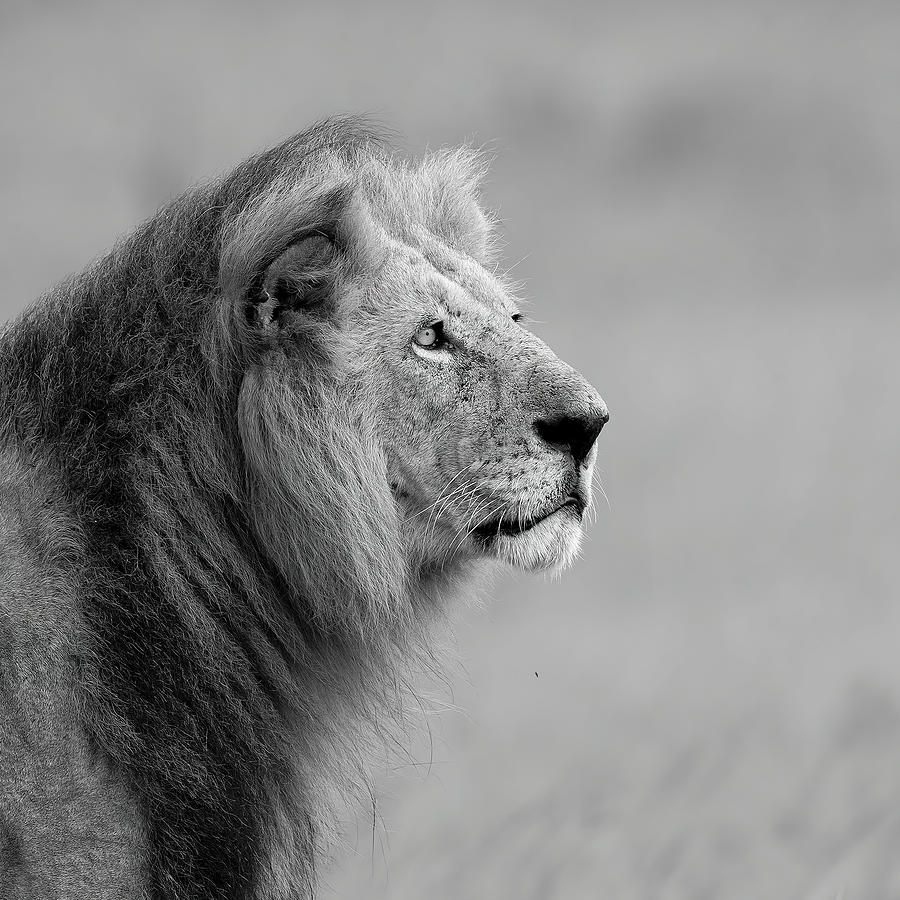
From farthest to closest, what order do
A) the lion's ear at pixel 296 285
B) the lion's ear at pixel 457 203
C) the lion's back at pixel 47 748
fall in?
the lion's ear at pixel 457 203 → the lion's ear at pixel 296 285 → the lion's back at pixel 47 748

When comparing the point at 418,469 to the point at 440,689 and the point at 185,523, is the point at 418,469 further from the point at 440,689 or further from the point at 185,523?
the point at 440,689

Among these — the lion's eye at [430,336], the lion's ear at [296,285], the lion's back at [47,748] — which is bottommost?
the lion's back at [47,748]

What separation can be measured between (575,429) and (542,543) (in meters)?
0.32

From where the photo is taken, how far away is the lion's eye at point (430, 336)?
365cm

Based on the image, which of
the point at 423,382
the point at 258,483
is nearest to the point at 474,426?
the point at 423,382

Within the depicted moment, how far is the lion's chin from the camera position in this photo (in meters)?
3.62

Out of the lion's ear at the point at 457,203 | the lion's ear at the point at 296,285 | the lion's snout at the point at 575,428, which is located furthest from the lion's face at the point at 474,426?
the lion's ear at the point at 457,203

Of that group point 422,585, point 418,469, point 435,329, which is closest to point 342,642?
point 422,585

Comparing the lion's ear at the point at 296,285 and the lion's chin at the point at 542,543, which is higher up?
the lion's ear at the point at 296,285

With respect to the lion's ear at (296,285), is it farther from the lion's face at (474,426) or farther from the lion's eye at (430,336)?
the lion's eye at (430,336)

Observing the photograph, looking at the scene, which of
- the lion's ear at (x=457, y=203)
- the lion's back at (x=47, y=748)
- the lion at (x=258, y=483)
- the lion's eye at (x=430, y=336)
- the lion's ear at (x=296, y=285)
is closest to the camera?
the lion's back at (x=47, y=748)

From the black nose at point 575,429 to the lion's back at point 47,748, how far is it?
3.99ft

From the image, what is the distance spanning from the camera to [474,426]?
11.7ft

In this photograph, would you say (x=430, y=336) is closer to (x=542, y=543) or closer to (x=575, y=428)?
(x=575, y=428)
